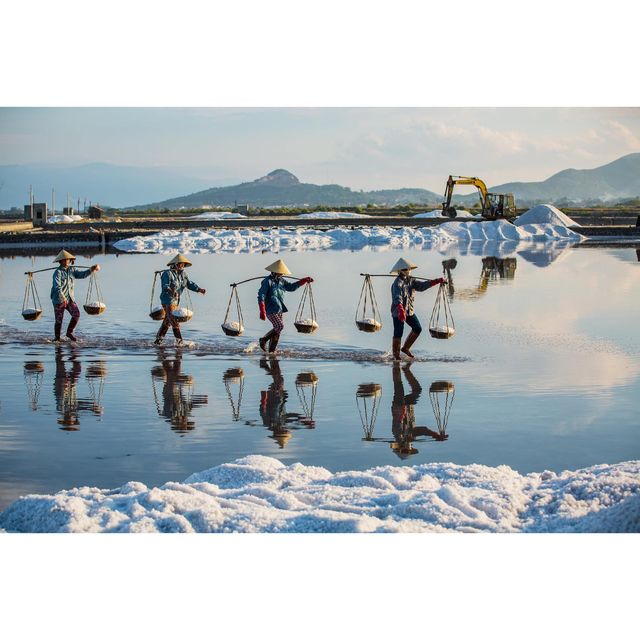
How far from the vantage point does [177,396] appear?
9609 millimetres

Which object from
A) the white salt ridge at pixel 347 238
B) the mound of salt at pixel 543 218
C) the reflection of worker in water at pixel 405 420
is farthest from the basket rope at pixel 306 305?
the mound of salt at pixel 543 218

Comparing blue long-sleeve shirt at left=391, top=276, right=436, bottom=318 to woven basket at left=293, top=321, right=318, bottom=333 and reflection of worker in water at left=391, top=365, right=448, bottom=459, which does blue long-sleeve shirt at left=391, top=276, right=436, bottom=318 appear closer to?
reflection of worker in water at left=391, top=365, right=448, bottom=459

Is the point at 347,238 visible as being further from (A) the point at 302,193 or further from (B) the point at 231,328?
(B) the point at 231,328

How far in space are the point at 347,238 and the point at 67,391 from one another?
111 feet

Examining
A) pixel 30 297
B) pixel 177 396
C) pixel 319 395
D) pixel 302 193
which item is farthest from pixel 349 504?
pixel 302 193

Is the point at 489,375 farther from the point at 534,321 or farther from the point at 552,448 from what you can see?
the point at 534,321

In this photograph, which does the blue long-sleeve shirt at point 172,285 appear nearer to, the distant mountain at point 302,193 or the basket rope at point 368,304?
the basket rope at point 368,304

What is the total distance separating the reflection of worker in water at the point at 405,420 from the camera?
781 cm

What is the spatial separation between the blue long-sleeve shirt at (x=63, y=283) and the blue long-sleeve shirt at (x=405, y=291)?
3.80 metres

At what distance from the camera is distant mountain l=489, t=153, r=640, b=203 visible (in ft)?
58.5

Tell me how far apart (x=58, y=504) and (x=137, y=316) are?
10747 millimetres

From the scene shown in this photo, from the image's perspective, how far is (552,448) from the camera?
7641 millimetres

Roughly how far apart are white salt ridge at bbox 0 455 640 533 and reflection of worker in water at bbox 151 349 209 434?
217cm

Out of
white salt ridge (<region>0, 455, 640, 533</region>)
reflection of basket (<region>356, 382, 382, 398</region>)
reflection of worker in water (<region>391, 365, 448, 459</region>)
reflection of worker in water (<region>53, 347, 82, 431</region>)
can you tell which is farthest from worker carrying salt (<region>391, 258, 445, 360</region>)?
white salt ridge (<region>0, 455, 640, 533</region>)
